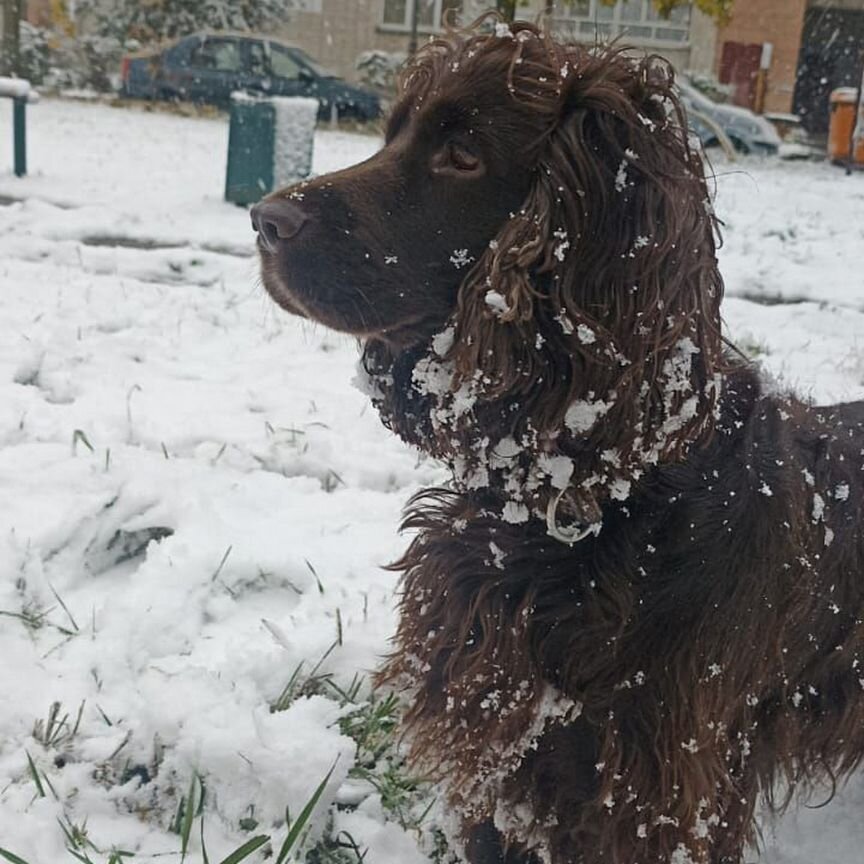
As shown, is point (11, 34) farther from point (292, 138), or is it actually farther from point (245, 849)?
point (245, 849)

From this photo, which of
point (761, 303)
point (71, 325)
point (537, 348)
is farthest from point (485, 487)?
point (761, 303)

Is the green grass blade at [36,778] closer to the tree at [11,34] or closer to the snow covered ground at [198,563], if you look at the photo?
the snow covered ground at [198,563]

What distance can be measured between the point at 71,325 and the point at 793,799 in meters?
3.86

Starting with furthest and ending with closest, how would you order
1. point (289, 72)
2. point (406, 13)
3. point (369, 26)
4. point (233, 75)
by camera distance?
point (406, 13)
point (369, 26)
point (289, 72)
point (233, 75)

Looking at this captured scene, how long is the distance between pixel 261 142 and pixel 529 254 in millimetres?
7617

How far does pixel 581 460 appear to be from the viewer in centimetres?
178

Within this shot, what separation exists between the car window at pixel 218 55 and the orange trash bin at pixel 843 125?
425 inches

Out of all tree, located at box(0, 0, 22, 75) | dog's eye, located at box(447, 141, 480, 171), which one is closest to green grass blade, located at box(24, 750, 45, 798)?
dog's eye, located at box(447, 141, 480, 171)

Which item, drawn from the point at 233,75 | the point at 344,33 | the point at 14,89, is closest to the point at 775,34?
the point at 344,33

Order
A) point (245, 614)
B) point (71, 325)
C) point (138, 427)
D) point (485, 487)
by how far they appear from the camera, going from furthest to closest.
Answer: point (71, 325), point (138, 427), point (245, 614), point (485, 487)

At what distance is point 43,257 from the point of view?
6379 millimetres

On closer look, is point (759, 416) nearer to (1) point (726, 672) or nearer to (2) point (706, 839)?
(1) point (726, 672)

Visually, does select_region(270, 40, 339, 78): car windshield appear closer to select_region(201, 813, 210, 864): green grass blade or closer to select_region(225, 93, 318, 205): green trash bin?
select_region(225, 93, 318, 205): green trash bin

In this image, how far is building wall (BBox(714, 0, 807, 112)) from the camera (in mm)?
27688
